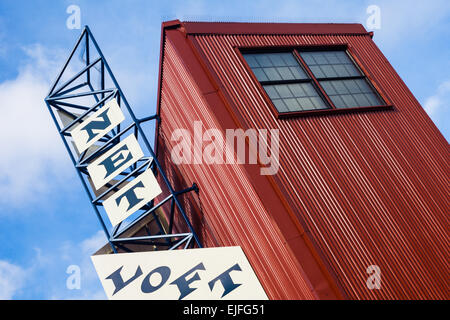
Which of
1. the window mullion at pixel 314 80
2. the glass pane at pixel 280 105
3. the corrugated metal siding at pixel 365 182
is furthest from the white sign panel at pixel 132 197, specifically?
the window mullion at pixel 314 80

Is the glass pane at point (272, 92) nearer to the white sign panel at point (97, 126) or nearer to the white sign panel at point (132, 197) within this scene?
the white sign panel at point (132, 197)

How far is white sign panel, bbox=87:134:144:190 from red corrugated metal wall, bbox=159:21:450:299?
6.88 feet

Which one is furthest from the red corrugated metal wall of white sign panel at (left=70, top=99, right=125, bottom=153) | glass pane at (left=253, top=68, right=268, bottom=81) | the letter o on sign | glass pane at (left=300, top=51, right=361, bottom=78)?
white sign panel at (left=70, top=99, right=125, bottom=153)

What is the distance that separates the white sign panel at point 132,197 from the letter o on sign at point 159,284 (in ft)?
9.47

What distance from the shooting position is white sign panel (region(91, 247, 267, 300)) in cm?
1184

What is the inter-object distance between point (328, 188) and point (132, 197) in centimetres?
742

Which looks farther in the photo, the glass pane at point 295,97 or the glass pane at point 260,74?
the glass pane at point 260,74

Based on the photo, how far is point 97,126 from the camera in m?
16.6

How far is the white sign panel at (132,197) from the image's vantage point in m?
14.9

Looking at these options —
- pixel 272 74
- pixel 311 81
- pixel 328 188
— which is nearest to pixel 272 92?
pixel 272 74

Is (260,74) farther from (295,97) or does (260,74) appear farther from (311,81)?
Result: (311,81)
